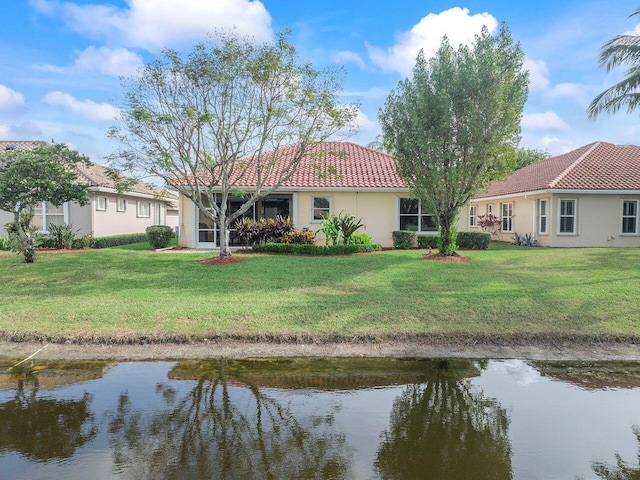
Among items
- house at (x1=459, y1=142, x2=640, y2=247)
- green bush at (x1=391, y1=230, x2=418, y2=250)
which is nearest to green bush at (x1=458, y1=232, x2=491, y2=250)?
house at (x1=459, y1=142, x2=640, y2=247)

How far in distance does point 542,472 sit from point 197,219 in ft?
62.3

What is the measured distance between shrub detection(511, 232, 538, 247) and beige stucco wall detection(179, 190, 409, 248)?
6980 millimetres

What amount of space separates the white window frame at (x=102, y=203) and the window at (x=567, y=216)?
75.5 feet

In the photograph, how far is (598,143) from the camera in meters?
27.1

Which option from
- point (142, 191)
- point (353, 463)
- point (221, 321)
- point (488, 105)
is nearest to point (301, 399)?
point (353, 463)

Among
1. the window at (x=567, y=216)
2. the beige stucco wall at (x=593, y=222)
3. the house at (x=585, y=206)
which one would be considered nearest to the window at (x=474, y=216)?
the house at (x=585, y=206)

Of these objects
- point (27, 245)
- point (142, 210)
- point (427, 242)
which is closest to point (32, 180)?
point (27, 245)

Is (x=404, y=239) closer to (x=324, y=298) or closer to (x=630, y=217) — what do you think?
(x=324, y=298)

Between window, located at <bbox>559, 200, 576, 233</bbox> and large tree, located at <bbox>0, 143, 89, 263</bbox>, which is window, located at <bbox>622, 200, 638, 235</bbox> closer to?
window, located at <bbox>559, 200, 576, 233</bbox>

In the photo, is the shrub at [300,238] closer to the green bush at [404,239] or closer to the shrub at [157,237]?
the green bush at [404,239]

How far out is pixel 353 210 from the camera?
69.9ft

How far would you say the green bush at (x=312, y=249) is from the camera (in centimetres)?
1664

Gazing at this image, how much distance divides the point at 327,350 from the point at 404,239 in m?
13.1

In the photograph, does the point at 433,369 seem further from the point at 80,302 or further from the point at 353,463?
the point at 80,302
